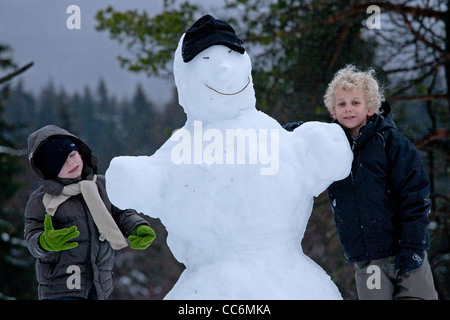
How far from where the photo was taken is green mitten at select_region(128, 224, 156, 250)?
2.86 metres

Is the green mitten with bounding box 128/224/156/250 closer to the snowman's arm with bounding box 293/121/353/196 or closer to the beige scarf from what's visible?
the beige scarf

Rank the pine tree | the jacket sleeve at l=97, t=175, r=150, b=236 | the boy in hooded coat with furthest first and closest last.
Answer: the pine tree < the jacket sleeve at l=97, t=175, r=150, b=236 < the boy in hooded coat

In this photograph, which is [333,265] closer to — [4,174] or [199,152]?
[199,152]

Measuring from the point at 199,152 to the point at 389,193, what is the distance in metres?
0.94

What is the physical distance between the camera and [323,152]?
2.46 metres

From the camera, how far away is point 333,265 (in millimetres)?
6641

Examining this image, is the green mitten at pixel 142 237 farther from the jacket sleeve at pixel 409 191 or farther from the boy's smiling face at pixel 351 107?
the jacket sleeve at pixel 409 191

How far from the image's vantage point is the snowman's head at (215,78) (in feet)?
8.25

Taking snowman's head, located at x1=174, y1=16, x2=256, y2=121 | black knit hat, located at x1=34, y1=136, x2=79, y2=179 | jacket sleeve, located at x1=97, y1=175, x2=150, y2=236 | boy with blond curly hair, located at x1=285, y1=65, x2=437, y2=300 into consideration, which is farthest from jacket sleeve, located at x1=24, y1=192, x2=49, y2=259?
boy with blond curly hair, located at x1=285, y1=65, x2=437, y2=300

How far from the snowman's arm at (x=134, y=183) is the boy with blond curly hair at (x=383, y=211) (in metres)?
0.90

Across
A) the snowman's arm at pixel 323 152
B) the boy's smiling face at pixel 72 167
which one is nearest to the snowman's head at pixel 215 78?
the snowman's arm at pixel 323 152

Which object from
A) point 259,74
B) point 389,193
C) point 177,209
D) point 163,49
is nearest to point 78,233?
point 177,209

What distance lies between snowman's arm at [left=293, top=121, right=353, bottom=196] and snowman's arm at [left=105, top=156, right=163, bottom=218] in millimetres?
696

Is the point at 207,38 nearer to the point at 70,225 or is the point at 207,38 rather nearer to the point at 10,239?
the point at 70,225
